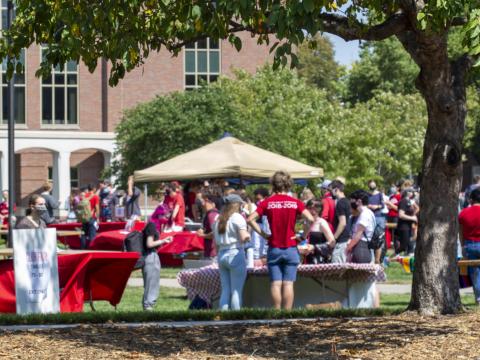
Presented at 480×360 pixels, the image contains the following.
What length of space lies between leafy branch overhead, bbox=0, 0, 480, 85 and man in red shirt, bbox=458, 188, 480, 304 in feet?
12.9

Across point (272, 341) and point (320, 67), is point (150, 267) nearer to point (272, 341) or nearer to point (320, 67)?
point (272, 341)

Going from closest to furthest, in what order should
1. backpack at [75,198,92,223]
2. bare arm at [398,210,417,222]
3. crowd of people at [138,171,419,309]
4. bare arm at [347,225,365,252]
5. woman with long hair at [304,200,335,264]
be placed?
crowd of people at [138,171,419,309] → bare arm at [347,225,365,252] → woman with long hair at [304,200,335,264] → bare arm at [398,210,417,222] → backpack at [75,198,92,223]

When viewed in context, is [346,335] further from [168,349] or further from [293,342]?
[168,349]

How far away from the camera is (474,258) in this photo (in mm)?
15156

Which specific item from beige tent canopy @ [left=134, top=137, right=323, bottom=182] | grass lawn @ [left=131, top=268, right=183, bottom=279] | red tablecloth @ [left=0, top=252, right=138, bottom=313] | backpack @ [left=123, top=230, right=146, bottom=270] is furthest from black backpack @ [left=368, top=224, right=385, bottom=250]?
beige tent canopy @ [left=134, top=137, right=323, bottom=182]

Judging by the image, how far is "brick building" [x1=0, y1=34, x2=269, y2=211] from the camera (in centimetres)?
6028

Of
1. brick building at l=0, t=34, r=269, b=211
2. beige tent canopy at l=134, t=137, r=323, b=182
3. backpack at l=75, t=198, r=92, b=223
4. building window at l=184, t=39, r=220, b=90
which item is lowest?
backpack at l=75, t=198, r=92, b=223

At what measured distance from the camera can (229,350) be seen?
9461 millimetres

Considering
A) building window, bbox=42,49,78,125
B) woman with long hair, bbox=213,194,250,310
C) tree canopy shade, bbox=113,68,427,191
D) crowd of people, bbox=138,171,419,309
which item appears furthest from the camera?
building window, bbox=42,49,78,125

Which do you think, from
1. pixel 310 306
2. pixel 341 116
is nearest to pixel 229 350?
pixel 310 306

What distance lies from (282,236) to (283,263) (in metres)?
0.42

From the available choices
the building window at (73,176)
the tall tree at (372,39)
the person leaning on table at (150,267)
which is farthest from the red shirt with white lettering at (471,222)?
the building window at (73,176)

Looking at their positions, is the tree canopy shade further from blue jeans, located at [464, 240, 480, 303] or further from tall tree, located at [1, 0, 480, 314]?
tall tree, located at [1, 0, 480, 314]

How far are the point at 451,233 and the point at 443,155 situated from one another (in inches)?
32.0
